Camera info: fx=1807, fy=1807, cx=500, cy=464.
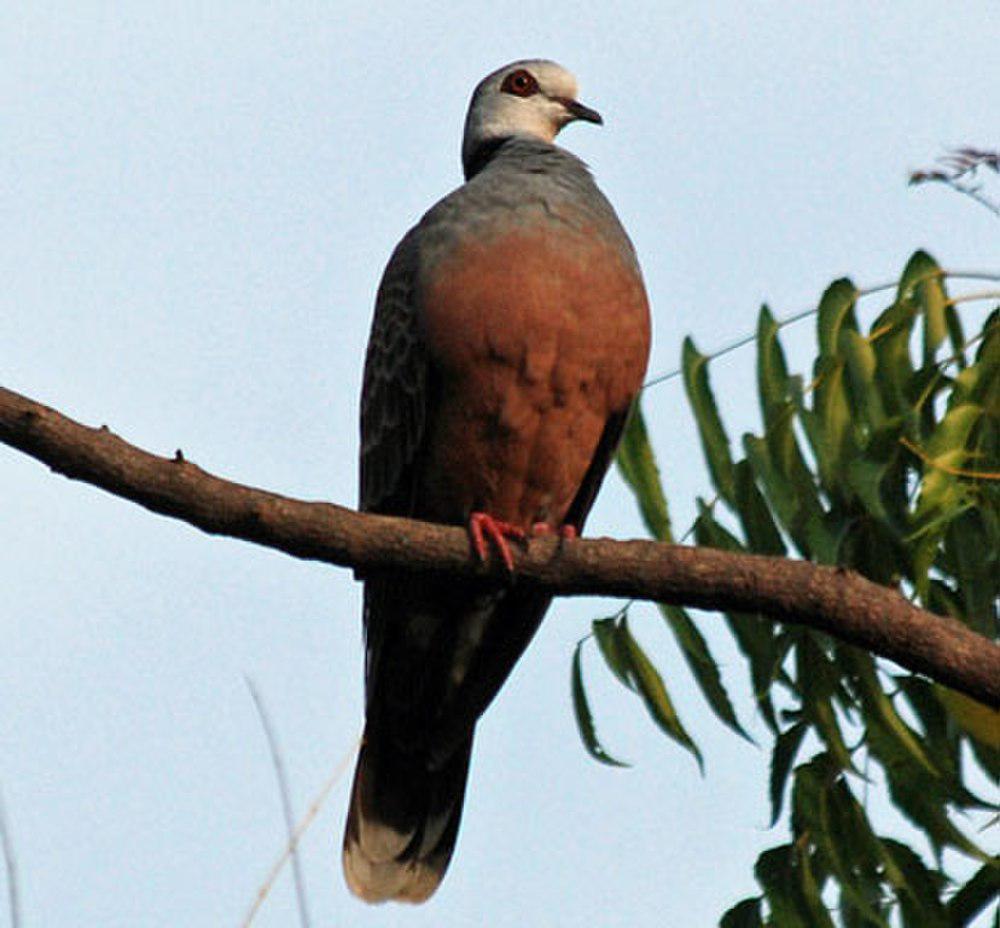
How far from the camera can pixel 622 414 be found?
5324mm

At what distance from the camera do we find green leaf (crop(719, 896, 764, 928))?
371 centimetres

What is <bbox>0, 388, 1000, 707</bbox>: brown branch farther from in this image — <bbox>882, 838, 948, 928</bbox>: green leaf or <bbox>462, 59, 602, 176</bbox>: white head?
<bbox>462, 59, 602, 176</bbox>: white head

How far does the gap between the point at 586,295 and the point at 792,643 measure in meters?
1.65

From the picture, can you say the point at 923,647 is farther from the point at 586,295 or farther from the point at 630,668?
the point at 586,295

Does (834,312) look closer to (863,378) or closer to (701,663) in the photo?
(863,378)

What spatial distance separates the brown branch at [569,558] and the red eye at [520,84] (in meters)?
3.19

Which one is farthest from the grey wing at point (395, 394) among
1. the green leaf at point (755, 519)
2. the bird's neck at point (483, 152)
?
the green leaf at point (755, 519)

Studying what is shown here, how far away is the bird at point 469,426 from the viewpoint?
504 cm

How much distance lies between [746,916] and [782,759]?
→ 1.13ft

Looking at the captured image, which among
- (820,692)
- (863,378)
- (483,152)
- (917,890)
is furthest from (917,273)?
(483,152)

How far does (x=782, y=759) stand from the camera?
3662 millimetres

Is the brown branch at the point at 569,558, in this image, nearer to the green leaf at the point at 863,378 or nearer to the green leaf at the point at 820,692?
the green leaf at the point at 820,692

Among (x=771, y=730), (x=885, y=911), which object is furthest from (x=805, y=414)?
(x=885, y=911)

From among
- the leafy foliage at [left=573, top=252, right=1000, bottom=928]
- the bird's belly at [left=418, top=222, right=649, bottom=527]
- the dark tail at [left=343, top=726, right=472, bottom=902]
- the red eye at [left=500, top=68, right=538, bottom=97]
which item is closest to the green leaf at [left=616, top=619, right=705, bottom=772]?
the leafy foliage at [left=573, top=252, right=1000, bottom=928]
